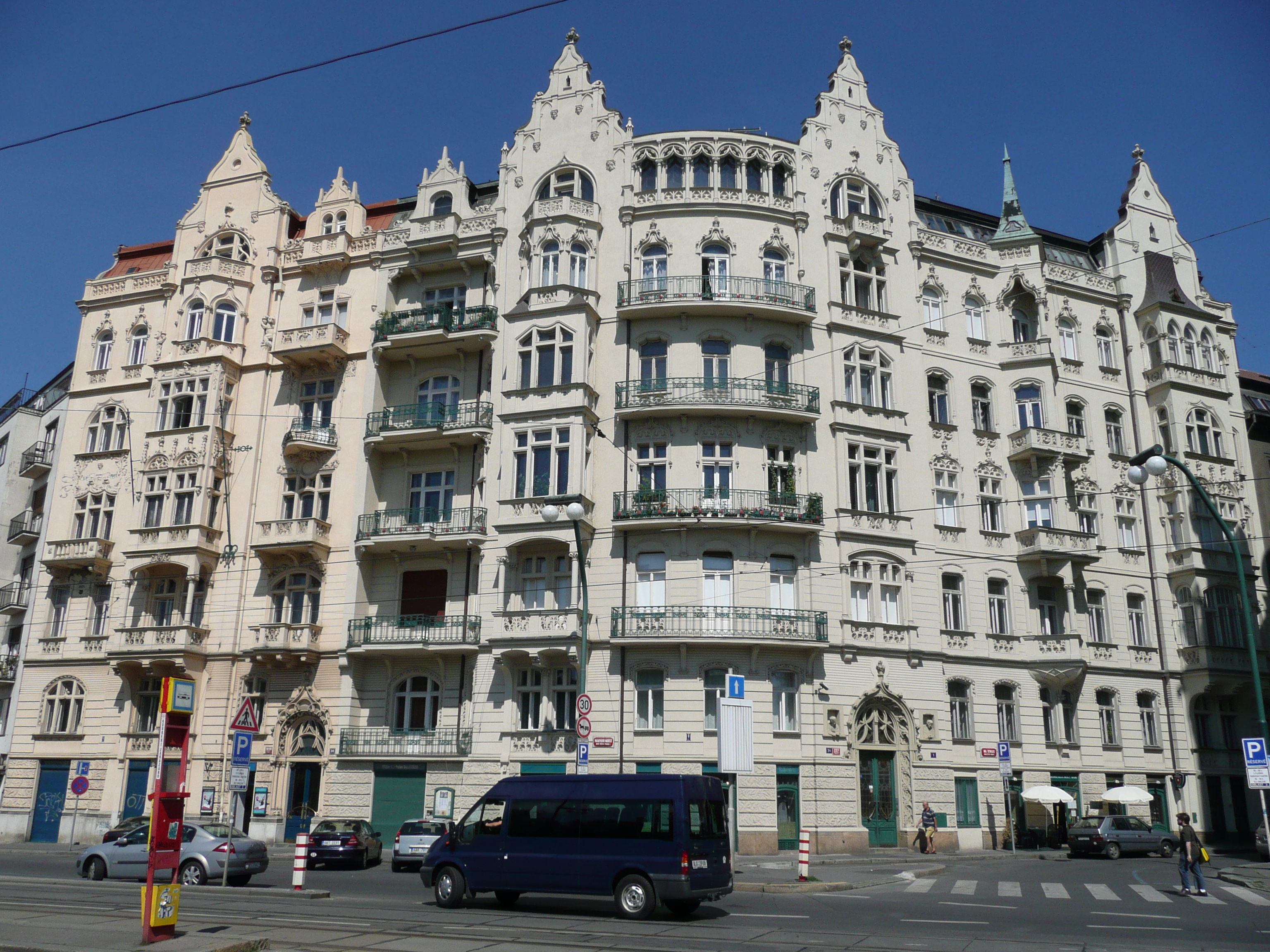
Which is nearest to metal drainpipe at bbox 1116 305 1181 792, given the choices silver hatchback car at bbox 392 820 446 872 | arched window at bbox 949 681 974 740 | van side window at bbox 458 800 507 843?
arched window at bbox 949 681 974 740

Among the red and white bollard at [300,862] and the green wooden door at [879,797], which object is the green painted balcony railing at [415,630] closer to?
the green wooden door at [879,797]

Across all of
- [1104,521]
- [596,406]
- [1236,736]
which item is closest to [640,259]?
[596,406]

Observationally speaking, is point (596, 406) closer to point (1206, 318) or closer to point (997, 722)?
point (997, 722)

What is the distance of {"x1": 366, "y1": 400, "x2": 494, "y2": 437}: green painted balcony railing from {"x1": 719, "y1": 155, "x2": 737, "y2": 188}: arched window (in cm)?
1236

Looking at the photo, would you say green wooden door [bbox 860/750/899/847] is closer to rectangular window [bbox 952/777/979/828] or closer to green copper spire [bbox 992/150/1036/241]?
rectangular window [bbox 952/777/979/828]

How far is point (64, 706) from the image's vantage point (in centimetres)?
4162

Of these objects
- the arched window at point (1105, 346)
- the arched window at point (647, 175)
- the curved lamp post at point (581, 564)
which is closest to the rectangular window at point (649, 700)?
the curved lamp post at point (581, 564)

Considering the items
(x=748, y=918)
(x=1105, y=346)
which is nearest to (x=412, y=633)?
(x=748, y=918)

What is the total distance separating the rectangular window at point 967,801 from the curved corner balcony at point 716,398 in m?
13.9

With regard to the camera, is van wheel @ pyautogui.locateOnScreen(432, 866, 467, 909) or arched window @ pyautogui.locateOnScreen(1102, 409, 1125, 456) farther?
arched window @ pyautogui.locateOnScreen(1102, 409, 1125, 456)

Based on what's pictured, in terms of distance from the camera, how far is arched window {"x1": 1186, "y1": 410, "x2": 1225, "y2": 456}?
43.3 m

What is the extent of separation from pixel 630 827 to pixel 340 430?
87.8 ft

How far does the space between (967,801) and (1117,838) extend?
4.90m

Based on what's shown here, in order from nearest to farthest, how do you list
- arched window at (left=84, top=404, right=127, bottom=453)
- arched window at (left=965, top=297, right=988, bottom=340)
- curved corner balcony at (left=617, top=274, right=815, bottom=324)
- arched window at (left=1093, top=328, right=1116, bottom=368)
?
curved corner balcony at (left=617, top=274, right=815, bottom=324)
arched window at (left=965, top=297, right=988, bottom=340)
arched window at (left=84, top=404, right=127, bottom=453)
arched window at (left=1093, top=328, right=1116, bottom=368)
